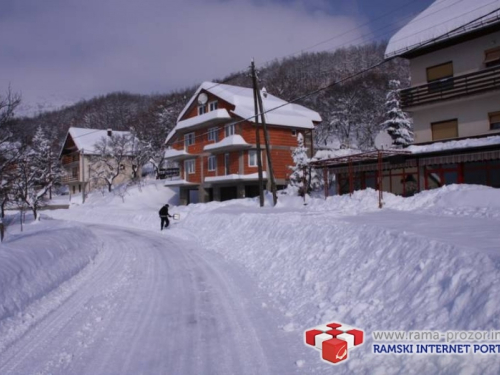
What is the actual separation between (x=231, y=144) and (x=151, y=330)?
2989cm

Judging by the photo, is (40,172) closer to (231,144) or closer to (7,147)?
(231,144)

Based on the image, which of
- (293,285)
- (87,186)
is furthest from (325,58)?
(293,285)

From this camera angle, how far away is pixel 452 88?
79.0 feet

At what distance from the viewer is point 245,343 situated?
5992mm

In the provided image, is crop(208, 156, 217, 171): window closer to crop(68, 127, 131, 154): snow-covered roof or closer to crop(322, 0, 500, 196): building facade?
crop(322, 0, 500, 196): building facade

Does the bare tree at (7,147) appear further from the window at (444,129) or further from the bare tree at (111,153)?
the bare tree at (111,153)

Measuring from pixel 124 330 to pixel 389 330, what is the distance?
406cm

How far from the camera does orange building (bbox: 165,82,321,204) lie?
37125 mm

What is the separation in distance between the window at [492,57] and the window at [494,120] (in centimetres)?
273

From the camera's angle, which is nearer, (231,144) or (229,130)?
(231,144)

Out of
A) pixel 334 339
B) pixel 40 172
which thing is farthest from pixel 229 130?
pixel 334 339

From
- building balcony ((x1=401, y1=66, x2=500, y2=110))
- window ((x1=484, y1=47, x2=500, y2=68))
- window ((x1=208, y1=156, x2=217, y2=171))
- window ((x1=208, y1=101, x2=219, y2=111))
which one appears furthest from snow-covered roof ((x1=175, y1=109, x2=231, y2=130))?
window ((x1=484, y1=47, x2=500, y2=68))

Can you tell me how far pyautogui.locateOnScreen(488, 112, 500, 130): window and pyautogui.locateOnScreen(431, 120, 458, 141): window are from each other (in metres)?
1.97

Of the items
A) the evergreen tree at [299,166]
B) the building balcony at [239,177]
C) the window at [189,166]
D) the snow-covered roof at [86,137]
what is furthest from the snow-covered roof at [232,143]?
the snow-covered roof at [86,137]
